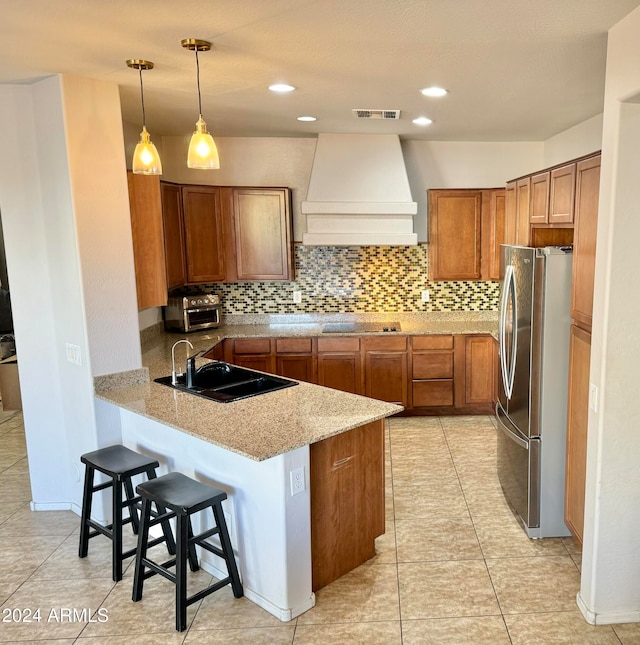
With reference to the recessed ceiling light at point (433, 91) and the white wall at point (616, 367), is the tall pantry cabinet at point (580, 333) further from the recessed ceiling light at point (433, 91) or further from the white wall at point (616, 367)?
the recessed ceiling light at point (433, 91)

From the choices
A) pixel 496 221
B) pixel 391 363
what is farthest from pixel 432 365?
pixel 496 221

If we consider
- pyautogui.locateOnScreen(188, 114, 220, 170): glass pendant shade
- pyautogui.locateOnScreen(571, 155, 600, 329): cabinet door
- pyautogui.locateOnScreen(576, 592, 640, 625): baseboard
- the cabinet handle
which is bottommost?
pyautogui.locateOnScreen(576, 592, 640, 625): baseboard

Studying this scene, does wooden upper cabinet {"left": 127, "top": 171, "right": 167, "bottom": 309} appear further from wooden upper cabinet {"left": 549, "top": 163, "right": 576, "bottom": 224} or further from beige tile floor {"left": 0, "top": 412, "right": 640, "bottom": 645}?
wooden upper cabinet {"left": 549, "top": 163, "right": 576, "bottom": 224}

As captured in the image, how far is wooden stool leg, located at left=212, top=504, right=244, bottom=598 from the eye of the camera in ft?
8.23

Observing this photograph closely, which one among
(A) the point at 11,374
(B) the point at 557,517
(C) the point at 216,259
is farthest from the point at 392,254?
(A) the point at 11,374

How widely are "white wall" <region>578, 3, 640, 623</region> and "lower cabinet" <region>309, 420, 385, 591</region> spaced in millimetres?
1004

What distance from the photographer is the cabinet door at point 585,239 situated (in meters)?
2.59

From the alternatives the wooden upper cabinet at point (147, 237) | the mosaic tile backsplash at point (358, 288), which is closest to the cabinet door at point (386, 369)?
the mosaic tile backsplash at point (358, 288)

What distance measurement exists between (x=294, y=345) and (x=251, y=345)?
15.2 inches

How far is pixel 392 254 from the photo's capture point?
5473 millimetres

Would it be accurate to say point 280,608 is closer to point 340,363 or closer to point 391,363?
point 340,363

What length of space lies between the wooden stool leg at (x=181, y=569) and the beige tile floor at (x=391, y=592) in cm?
7

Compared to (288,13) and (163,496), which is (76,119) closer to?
(288,13)

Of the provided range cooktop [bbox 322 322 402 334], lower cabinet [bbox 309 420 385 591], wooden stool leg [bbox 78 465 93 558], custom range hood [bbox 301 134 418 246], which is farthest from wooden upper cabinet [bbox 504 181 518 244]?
wooden stool leg [bbox 78 465 93 558]
